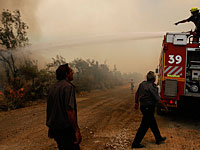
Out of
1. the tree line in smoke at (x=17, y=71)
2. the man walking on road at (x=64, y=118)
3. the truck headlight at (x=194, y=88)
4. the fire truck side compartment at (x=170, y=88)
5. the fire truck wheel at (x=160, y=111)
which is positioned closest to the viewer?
the man walking on road at (x=64, y=118)

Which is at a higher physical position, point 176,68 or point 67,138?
point 176,68

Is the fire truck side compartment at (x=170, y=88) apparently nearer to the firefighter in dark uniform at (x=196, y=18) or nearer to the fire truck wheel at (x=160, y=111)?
the fire truck wheel at (x=160, y=111)

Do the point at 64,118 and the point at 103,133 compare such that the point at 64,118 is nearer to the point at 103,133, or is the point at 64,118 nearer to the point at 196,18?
the point at 103,133

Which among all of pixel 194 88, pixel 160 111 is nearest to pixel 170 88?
pixel 194 88

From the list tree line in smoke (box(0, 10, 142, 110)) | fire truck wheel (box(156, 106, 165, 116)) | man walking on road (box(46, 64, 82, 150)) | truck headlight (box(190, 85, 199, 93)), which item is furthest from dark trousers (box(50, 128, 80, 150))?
tree line in smoke (box(0, 10, 142, 110))

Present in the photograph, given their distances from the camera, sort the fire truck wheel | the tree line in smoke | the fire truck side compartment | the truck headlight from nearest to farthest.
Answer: the fire truck side compartment, the truck headlight, the fire truck wheel, the tree line in smoke

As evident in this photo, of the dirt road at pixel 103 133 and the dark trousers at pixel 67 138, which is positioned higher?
the dark trousers at pixel 67 138

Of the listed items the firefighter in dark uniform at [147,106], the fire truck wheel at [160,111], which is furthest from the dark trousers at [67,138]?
the fire truck wheel at [160,111]

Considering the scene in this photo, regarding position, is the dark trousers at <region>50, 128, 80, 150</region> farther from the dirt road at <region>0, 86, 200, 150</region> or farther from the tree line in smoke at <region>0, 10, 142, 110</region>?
the tree line in smoke at <region>0, 10, 142, 110</region>

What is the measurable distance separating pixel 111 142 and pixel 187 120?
413cm

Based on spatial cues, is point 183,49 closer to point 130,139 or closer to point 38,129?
point 130,139

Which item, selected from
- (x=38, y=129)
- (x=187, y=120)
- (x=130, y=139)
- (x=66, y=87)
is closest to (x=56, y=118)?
(x=66, y=87)

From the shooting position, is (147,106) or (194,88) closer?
(147,106)

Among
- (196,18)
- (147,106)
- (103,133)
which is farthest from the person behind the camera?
(196,18)
